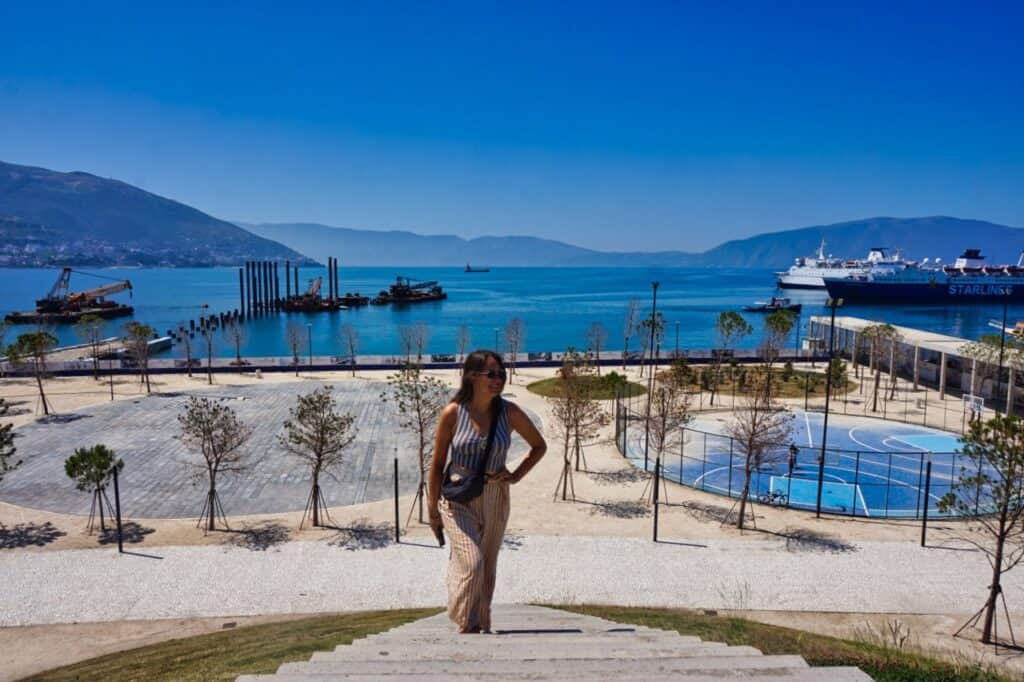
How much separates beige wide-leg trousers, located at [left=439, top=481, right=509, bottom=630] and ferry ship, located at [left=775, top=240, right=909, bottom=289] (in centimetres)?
16239

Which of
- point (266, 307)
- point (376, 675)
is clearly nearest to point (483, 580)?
point (376, 675)

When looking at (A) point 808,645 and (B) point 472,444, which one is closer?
(B) point 472,444

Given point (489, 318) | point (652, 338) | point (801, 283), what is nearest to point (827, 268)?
point (801, 283)

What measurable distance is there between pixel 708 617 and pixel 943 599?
5.48m

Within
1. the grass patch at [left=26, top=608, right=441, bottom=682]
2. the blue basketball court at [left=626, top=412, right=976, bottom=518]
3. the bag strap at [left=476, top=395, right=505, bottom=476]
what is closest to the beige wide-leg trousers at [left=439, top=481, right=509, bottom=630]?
the bag strap at [left=476, top=395, right=505, bottom=476]

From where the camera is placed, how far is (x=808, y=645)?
10.6 meters

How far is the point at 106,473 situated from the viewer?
1692 centimetres

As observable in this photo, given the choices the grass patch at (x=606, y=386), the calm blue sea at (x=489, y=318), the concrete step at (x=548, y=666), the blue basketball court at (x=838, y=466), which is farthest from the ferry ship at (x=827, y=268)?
the concrete step at (x=548, y=666)

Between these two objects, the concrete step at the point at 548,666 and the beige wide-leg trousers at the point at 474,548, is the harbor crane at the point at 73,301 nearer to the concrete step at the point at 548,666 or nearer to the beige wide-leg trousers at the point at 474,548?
the beige wide-leg trousers at the point at 474,548

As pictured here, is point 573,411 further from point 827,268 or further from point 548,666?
point 827,268

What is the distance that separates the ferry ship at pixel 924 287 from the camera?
141 m

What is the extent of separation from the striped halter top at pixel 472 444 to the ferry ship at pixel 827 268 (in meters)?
162

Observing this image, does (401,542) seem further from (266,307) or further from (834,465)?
(266,307)

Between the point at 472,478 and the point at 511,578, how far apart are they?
9.96 meters
